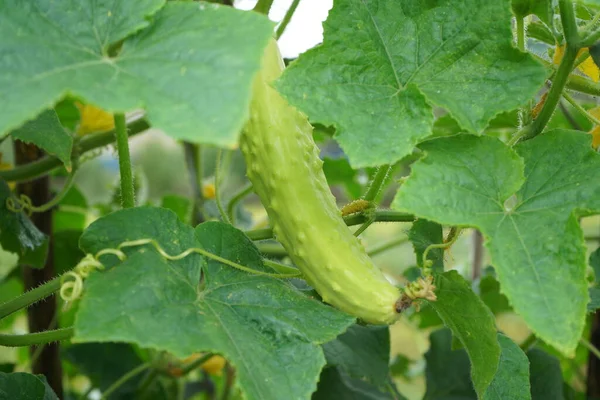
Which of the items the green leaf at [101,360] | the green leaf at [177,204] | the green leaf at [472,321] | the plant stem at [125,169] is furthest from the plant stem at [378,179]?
the green leaf at [177,204]

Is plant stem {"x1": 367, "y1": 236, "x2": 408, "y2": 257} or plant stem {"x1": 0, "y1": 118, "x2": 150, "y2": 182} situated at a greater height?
plant stem {"x1": 0, "y1": 118, "x2": 150, "y2": 182}

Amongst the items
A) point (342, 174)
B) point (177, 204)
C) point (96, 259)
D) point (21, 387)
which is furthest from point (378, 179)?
point (177, 204)

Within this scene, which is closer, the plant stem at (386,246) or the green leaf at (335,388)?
the green leaf at (335,388)

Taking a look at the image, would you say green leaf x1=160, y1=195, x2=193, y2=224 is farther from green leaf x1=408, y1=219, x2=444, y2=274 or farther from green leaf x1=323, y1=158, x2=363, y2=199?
green leaf x1=408, y1=219, x2=444, y2=274

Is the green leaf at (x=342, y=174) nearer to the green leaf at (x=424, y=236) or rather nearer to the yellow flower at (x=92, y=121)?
the yellow flower at (x=92, y=121)

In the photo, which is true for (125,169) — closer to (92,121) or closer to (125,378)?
(92,121)

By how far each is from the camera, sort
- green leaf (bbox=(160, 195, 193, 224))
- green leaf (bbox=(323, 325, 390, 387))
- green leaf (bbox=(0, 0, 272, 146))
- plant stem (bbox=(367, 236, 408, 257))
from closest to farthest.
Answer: green leaf (bbox=(0, 0, 272, 146)), green leaf (bbox=(323, 325, 390, 387)), plant stem (bbox=(367, 236, 408, 257)), green leaf (bbox=(160, 195, 193, 224))

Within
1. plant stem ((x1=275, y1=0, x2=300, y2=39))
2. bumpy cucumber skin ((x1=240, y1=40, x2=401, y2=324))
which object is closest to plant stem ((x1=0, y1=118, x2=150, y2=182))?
plant stem ((x1=275, y1=0, x2=300, y2=39))
